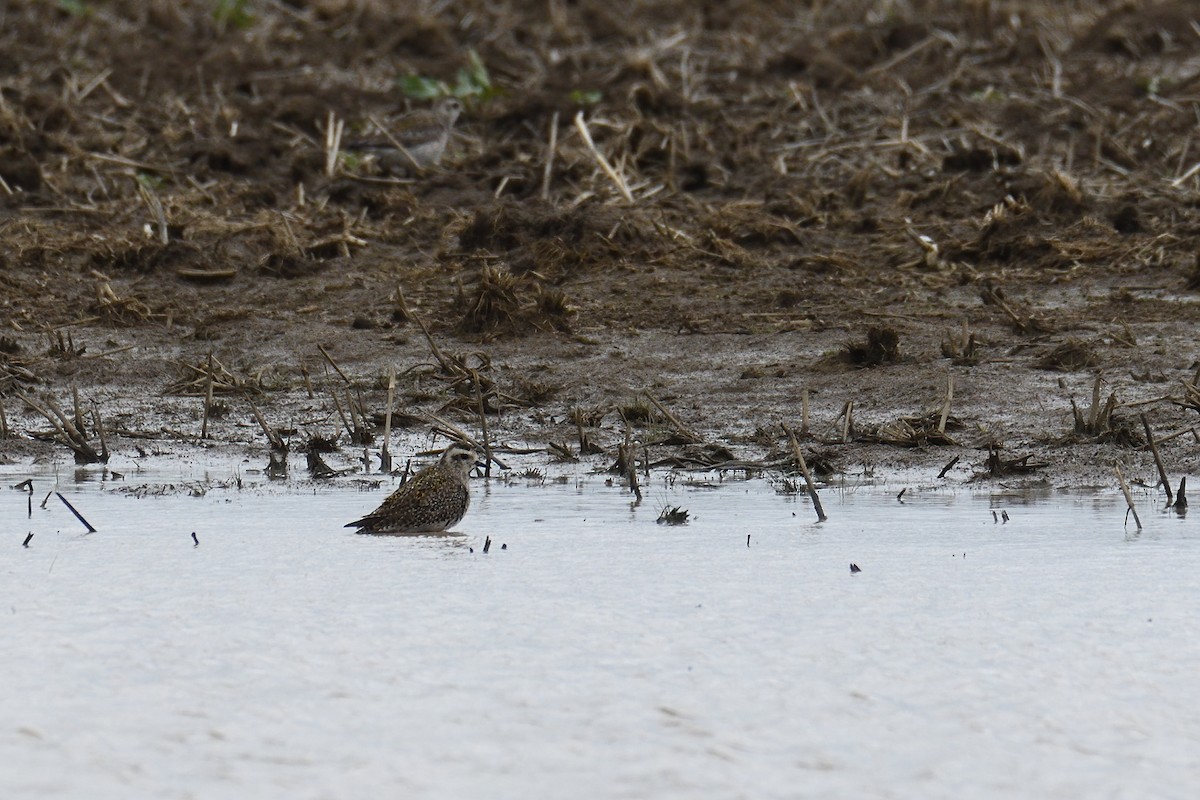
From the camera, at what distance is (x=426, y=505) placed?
741cm

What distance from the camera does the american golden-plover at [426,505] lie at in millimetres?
7340

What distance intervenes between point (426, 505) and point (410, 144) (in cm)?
789

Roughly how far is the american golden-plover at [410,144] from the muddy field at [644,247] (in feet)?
0.35

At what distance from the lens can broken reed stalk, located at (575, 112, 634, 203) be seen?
13547 mm

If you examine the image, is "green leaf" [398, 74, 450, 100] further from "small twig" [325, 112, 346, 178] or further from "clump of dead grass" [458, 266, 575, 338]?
"clump of dead grass" [458, 266, 575, 338]

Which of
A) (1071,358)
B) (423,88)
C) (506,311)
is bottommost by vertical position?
(1071,358)

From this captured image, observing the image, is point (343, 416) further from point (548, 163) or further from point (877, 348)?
point (548, 163)

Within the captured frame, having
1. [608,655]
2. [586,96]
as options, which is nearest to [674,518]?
[608,655]

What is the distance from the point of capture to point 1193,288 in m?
11.3

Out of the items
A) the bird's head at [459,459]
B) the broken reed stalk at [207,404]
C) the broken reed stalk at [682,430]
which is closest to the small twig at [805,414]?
the broken reed stalk at [682,430]

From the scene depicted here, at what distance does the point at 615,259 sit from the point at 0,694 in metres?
8.00

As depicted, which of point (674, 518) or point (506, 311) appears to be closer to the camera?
point (674, 518)

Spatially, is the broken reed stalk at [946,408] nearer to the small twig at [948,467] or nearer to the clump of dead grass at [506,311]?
the small twig at [948,467]

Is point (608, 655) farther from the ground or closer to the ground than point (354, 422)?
closer to the ground
